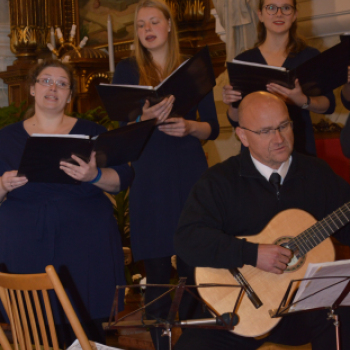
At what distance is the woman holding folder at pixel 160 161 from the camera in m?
2.87

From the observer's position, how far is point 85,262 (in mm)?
2695

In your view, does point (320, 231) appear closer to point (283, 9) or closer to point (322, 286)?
point (322, 286)

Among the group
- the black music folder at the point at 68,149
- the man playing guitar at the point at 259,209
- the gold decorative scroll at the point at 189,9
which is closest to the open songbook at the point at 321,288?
the man playing guitar at the point at 259,209

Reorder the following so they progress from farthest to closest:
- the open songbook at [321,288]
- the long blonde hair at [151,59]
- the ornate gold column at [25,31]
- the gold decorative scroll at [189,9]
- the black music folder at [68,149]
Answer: the ornate gold column at [25,31] → the gold decorative scroll at [189,9] → the long blonde hair at [151,59] → the black music folder at [68,149] → the open songbook at [321,288]

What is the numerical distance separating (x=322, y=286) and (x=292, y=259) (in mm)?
488

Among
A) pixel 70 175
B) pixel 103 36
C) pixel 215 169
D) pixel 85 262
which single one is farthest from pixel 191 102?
pixel 103 36

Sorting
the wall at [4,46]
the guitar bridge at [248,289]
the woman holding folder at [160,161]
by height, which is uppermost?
the wall at [4,46]

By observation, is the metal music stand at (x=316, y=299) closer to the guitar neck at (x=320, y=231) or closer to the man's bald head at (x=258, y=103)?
the guitar neck at (x=320, y=231)

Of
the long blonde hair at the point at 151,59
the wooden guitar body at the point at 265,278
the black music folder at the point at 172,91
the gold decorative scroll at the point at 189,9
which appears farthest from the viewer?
the gold decorative scroll at the point at 189,9

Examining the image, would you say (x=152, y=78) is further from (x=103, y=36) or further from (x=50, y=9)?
(x=50, y=9)

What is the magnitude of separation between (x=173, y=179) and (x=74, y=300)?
31.7 inches

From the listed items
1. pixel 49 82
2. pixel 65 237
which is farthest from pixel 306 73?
pixel 65 237

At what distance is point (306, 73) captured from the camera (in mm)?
2596

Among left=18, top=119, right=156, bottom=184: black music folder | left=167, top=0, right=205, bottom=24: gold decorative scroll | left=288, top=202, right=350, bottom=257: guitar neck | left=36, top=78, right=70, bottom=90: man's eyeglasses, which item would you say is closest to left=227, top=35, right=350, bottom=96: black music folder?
left=18, top=119, right=156, bottom=184: black music folder
